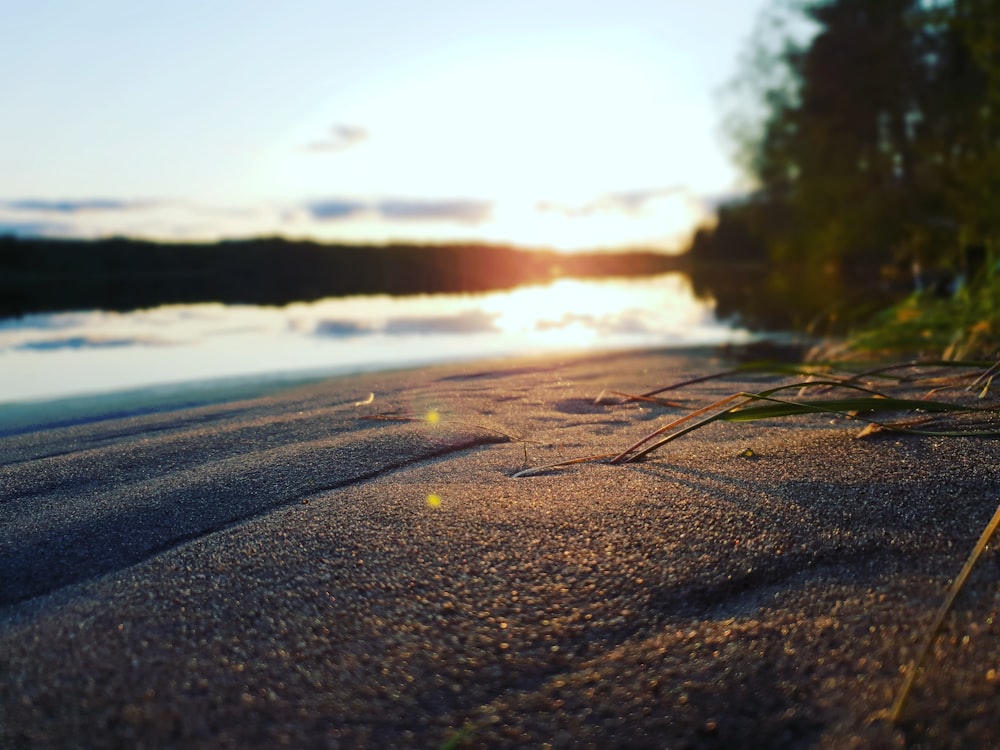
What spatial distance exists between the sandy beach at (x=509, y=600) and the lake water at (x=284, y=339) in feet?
8.38

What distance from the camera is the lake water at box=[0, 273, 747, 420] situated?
4.08 metres

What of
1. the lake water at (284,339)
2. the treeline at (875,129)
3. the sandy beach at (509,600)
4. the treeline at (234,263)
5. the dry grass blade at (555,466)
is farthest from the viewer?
the treeline at (234,263)

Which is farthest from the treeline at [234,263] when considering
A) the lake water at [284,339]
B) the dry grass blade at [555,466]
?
the dry grass blade at [555,466]

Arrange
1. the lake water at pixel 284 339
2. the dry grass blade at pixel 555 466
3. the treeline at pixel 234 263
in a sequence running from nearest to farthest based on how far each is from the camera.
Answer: the dry grass blade at pixel 555 466 → the lake water at pixel 284 339 → the treeline at pixel 234 263

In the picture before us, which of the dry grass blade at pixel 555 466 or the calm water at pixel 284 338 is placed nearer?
the dry grass blade at pixel 555 466

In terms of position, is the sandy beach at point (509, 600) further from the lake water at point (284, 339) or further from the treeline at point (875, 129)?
the treeline at point (875, 129)

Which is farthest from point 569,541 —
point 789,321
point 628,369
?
point 789,321

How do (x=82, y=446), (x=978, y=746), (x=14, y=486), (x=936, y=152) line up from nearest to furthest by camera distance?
1. (x=978, y=746)
2. (x=14, y=486)
3. (x=82, y=446)
4. (x=936, y=152)

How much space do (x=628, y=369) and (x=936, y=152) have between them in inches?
597

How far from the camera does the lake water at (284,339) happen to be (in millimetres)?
4082

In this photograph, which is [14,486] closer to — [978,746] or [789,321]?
[978,746]

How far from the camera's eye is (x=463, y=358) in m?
4.46

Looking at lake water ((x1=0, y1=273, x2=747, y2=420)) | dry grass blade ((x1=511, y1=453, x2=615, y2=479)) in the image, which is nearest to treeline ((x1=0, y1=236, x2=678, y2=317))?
lake water ((x1=0, y1=273, x2=747, y2=420))

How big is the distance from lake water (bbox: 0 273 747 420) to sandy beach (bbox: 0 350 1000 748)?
2.55 meters
